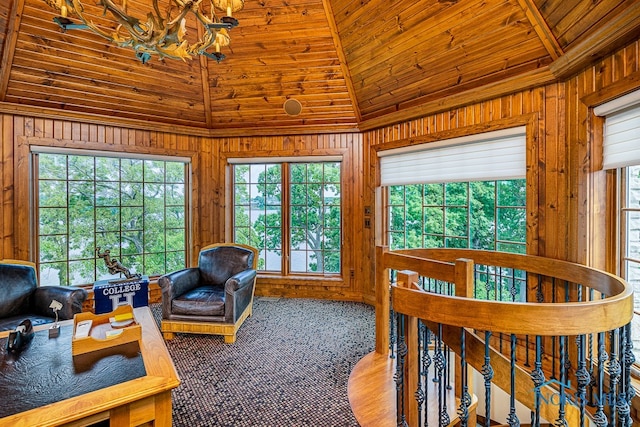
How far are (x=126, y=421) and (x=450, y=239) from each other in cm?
332

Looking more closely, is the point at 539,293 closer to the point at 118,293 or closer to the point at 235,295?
the point at 235,295

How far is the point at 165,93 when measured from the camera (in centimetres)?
420

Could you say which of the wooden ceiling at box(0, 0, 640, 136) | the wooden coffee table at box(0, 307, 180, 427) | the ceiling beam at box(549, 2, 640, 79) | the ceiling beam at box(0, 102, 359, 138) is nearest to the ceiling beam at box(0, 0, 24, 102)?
the wooden ceiling at box(0, 0, 640, 136)

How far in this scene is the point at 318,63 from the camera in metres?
3.93

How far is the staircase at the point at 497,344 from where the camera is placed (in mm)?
1265

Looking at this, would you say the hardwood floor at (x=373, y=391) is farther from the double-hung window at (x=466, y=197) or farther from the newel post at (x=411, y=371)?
the double-hung window at (x=466, y=197)

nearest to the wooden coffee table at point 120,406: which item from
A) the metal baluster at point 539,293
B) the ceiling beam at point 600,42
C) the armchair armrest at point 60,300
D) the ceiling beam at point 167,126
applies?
the armchair armrest at point 60,300

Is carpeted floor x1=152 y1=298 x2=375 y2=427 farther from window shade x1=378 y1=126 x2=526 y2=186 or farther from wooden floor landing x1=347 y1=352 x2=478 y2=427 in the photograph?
window shade x1=378 y1=126 x2=526 y2=186

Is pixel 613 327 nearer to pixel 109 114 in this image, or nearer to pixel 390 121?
pixel 390 121

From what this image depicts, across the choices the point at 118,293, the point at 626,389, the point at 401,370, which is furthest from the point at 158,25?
the point at 626,389

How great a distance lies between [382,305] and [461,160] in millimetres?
1820

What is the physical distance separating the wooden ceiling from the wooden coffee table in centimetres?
336

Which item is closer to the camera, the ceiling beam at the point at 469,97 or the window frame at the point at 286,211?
the ceiling beam at the point at 469,97

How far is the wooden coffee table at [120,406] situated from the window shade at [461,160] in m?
3.16
